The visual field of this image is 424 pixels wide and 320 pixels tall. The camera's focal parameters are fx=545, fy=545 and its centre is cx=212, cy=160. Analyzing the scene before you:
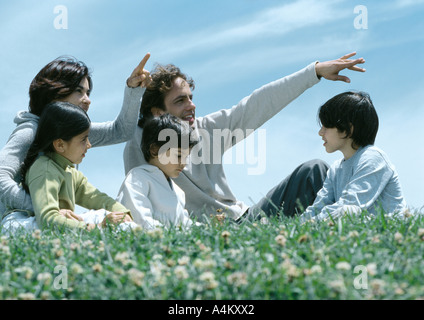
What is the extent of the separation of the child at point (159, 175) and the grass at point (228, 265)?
1467 millimetres

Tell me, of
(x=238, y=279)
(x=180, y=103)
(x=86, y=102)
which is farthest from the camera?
(x=180, y=103)

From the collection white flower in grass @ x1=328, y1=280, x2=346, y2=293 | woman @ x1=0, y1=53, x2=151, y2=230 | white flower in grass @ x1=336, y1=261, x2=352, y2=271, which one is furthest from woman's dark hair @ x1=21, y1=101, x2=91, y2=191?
white flower in grass @ x1=328, y1=280, x2=346, y2=293

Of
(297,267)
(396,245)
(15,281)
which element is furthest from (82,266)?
(396,245)

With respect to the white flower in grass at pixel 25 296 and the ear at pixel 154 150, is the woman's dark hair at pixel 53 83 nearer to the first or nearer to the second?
the ear at pixel 154 150

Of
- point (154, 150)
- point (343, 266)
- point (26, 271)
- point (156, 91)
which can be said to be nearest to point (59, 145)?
point (154, 150)

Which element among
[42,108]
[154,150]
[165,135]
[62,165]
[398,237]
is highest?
[42,108]

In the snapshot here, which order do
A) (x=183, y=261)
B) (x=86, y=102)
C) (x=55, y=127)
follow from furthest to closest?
(x=86, y=102) → (x=55, y=127) → (x=183, y=261)

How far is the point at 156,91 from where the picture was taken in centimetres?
680

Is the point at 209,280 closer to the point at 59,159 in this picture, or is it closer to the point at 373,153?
the point at 59,159

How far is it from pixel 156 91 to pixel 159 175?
1584 millimetres

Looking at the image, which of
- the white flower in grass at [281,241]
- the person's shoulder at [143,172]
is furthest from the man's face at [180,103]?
the white flower in grass at [281,241]

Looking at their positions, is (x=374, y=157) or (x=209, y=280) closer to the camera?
(x=209, y=280)

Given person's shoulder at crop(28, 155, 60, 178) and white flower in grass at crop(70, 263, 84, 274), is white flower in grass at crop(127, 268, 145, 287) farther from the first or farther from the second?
person's shoulder at crop(28, 155, 60, 178)

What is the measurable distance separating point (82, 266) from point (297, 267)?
4.12 feet
